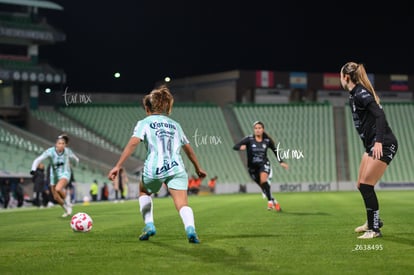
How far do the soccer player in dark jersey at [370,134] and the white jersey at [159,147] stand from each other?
2983 mm

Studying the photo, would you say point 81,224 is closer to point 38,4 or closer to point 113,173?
point 113,173

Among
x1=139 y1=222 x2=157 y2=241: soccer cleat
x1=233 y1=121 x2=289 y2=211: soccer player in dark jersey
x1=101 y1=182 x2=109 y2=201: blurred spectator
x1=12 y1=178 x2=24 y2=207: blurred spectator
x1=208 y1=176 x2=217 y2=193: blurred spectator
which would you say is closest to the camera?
x1=139 y1=222 x2=157 y2=241: soccer cleat

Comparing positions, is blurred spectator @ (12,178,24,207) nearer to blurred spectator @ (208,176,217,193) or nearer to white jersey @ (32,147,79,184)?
white jersey @ (32,147,79,184)

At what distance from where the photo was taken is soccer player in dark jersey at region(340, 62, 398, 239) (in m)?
10.8

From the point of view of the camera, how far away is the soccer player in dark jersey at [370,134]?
1080cm

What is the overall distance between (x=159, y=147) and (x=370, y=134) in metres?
3.40

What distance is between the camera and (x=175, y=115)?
62.7m

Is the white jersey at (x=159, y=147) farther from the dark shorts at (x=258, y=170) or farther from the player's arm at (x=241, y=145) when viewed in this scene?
the dark shorts at (x=258, y=170)

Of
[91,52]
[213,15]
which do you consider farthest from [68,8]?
[213,15]

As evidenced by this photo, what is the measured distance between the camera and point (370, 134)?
1106cm

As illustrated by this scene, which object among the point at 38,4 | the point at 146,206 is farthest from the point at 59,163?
the point at 38,4

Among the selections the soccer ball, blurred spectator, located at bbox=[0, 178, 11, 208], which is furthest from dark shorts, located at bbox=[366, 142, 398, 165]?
blurred spectator, located at bbox=[0, 178, 11, 208]

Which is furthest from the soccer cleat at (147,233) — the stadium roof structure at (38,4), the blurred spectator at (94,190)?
the stadium roof structure at (38,4)

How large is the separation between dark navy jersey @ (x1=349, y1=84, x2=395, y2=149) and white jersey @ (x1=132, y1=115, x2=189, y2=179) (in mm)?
2993
